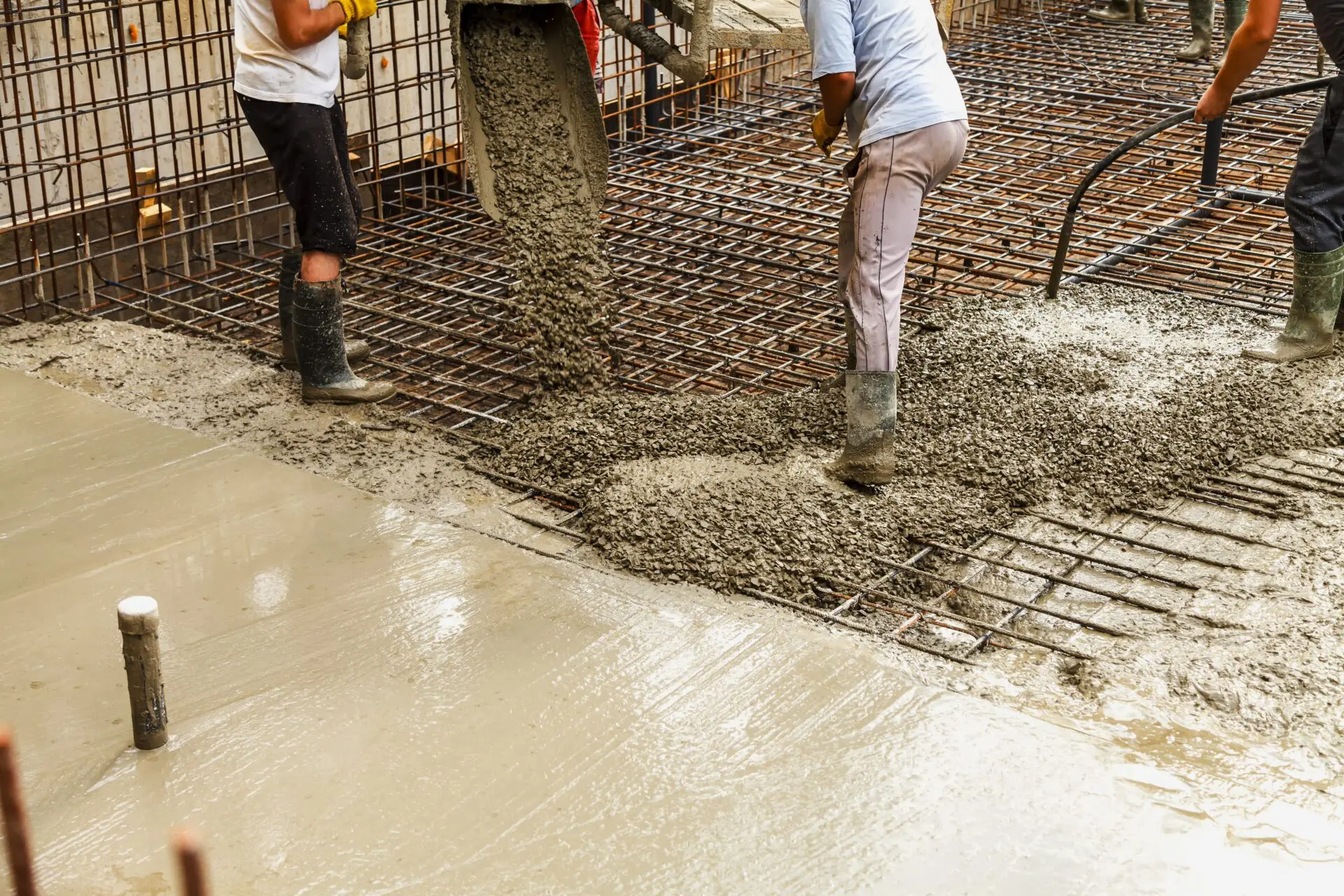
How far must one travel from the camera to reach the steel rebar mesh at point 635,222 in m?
4.70

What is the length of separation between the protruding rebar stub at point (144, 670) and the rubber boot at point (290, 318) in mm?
1844

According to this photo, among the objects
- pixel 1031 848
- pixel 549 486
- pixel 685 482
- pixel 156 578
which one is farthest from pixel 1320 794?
pixel 156 578

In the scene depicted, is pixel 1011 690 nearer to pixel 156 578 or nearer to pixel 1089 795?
pixel 1089 795

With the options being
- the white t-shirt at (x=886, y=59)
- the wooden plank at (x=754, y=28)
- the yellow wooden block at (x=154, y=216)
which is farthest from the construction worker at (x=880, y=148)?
the yellow wooden block at (x=154, y=216)

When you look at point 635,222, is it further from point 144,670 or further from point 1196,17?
point 1196,17

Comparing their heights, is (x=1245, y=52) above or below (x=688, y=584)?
above

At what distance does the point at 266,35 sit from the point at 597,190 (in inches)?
41.1

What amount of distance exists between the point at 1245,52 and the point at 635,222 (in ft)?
8.36

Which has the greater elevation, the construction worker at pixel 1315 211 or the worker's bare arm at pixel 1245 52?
the worker's bare arm at pixel 1245 52

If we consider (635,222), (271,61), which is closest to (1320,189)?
(635,222)

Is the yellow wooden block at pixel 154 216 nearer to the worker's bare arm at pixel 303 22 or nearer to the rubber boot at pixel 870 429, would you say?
the worker's bare arm at pixel 303 22

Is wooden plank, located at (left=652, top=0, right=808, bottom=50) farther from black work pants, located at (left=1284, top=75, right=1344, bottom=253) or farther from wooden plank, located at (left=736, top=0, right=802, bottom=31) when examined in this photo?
black work pants, located at (left=1284, top=75, right=1344, bottom=253)

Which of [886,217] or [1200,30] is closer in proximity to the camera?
[886,217]

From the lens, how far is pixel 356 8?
12.6 feet
